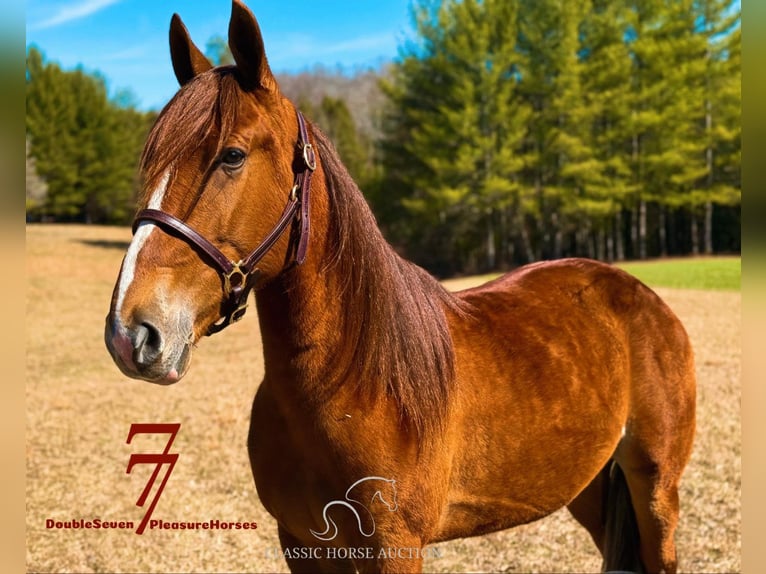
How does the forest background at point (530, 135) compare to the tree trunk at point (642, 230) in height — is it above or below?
above

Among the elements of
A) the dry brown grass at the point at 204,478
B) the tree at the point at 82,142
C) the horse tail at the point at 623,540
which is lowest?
the dry brown grass at the point at 204,478

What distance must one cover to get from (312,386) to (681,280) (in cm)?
1348

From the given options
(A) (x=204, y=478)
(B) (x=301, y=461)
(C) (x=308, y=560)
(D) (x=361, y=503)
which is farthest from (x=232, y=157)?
(A) (x=204, y=478)

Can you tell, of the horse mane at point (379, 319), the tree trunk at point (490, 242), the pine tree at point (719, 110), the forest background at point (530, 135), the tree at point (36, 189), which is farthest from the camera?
the tree trunk at point (490, 242)

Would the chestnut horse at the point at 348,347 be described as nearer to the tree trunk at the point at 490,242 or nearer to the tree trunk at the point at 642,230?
the tree trunk at the point at 642,230

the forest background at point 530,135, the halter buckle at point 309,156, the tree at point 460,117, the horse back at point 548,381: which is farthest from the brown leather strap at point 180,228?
the tree at point 460,117

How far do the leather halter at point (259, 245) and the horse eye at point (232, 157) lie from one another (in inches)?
6.1

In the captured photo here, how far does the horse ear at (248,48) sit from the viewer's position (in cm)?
129

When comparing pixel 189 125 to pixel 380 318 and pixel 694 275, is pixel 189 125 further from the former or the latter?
pixel 694 275

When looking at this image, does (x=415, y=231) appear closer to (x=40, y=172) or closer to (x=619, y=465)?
(x=40, y=172)

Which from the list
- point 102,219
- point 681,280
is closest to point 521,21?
point 681,280

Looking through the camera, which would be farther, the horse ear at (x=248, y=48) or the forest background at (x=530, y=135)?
the forest background at (x=530, y=135)

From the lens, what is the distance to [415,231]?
22328mm

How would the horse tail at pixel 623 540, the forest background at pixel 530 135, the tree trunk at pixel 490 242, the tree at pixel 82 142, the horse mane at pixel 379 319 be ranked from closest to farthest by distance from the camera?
the horse mane at pixel 379 319, the horse tail at pixel 623 540, the forest background at pixel 530 135, the tree at pixel 82 142, the tree trunk at pixel 490 242
